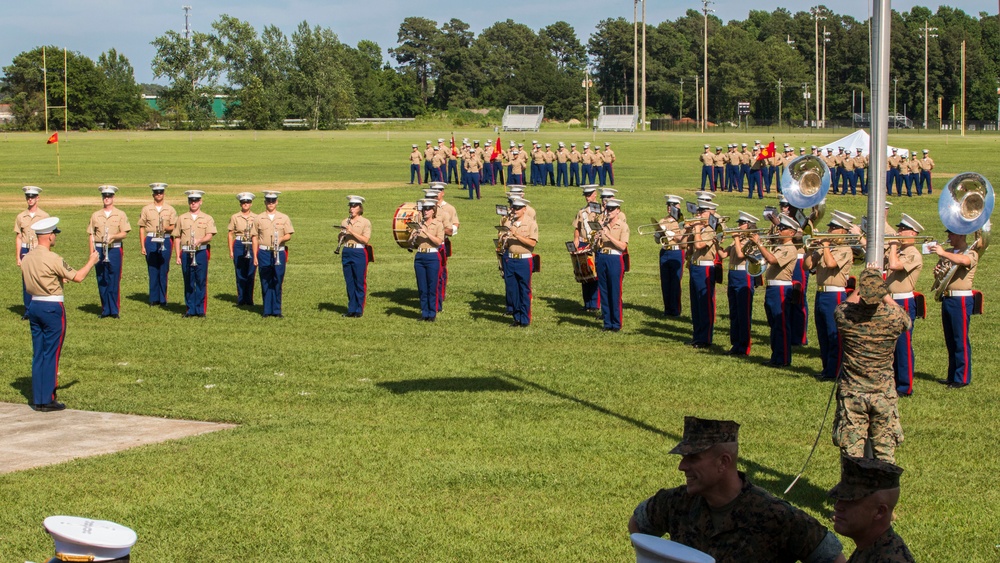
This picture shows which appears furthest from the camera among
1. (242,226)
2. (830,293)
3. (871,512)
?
(242,226)

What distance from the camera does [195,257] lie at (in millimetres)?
17266

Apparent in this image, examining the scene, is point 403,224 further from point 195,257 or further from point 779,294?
point 779,294

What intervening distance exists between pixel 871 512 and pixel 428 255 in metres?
12.7

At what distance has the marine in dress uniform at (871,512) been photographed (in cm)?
447

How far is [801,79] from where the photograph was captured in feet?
424

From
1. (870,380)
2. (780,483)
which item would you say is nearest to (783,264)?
(780,483)

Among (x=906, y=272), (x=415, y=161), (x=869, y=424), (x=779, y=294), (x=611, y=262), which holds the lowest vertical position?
(x=869, y=424)

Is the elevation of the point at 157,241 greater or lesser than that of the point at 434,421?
greater

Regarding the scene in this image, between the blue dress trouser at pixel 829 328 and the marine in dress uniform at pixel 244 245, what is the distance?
866 cm

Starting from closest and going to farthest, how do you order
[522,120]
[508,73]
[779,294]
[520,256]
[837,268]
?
[837,268]
[779,294]
[520,256]
[522,120]
[508,73]

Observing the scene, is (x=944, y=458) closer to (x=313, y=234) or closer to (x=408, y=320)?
(x=408, y=320)

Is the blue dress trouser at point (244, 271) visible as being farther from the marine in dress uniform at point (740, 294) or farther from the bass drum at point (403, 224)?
the marine in dress uniform at point (740, 294)

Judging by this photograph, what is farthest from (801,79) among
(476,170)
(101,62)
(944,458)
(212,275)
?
(944,458)

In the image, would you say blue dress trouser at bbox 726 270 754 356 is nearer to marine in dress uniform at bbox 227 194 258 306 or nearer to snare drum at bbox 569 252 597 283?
snare drum at bbox 569 252 597 283
